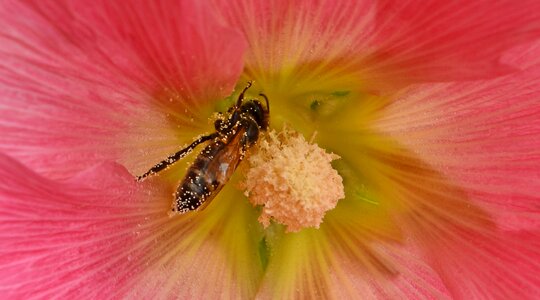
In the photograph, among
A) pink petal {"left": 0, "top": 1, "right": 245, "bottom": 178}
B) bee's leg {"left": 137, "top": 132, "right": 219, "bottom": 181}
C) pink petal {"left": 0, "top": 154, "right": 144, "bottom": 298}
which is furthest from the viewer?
bee's leg {"left": 137, "top": 132, "right": 219, "bottom": 181}

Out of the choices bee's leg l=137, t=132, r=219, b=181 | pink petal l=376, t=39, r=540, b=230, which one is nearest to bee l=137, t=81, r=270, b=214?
bee's leg l=137, t=132, r=219, b=181

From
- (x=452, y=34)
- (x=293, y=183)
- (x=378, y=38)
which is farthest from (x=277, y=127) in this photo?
(x=452, y=34)

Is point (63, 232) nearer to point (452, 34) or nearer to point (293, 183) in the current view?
point (293, 183)

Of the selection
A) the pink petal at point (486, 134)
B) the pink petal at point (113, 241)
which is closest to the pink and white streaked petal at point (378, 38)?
the pink petal at point (486, 134)

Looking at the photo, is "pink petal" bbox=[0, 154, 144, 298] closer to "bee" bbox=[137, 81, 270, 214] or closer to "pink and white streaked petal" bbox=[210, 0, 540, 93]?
"bee" bbox=[137, 81, 270, 214]

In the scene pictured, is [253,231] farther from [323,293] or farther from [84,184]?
[84,184]

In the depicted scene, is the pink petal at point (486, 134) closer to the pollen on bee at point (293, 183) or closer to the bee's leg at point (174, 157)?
the pollen on bee at point (293, 183)
